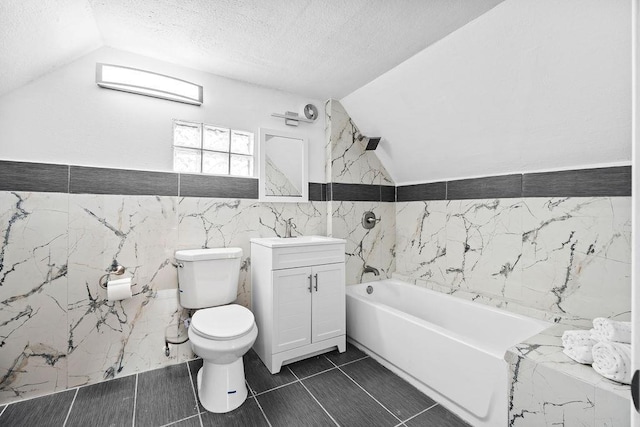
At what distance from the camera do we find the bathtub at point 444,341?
56.6 inches

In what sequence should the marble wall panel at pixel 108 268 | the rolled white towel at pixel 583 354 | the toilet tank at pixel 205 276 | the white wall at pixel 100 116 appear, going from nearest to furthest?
the rolled white towel at pixel 583 354 → the white wall at pixel 100 116 → the marble wall panel at pixel 108 268 → the toilet tank at pixel 205 276

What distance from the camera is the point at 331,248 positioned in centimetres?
226

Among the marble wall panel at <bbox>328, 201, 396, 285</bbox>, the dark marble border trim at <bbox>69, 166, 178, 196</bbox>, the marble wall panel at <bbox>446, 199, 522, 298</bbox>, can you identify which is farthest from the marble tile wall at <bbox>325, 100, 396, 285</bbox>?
the dark marble border trim at <bbox>69, 166, 178, 196</bbox>

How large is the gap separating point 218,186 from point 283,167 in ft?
2.01

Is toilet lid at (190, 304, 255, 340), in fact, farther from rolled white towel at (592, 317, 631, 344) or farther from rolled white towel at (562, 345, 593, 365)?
rolled white towel at (592, 317, 631, 344)

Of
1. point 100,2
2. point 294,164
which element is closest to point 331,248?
point 294,164

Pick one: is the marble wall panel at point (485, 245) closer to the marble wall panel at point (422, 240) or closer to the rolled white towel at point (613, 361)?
the marble wall panel at point (422, 240)

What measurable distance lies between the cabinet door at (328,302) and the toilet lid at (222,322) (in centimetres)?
58

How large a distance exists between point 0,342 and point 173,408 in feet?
3.62

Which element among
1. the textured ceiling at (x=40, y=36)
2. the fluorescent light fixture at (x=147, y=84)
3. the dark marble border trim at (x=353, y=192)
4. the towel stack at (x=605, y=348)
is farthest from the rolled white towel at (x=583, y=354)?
the textured ceiling at (x=40, y=36)

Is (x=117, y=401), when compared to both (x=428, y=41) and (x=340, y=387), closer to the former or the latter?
(x=340, y=387)

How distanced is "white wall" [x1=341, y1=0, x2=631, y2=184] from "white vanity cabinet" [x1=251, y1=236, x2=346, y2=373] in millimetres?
1289

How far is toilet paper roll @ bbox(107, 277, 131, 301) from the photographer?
177 centimetres

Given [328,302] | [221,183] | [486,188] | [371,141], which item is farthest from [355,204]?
[221,183]
